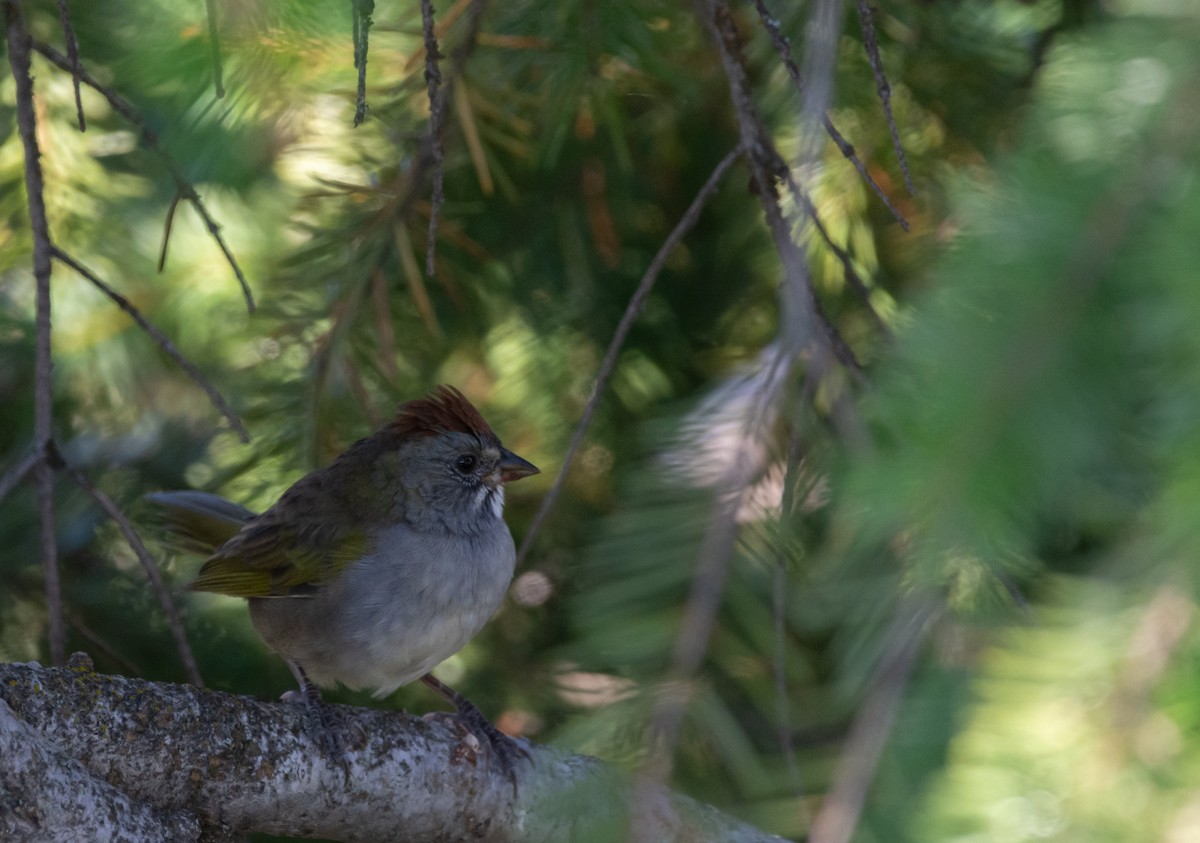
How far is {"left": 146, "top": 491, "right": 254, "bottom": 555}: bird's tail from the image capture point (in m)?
2.99

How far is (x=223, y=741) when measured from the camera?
1.96 m

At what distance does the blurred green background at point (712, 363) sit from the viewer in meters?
0.90

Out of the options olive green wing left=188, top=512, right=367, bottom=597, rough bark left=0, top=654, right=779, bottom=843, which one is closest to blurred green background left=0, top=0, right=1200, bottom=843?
olive green wing left=188, top=512, right=367, bottom=597

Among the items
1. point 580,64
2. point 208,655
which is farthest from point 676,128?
point 208,655

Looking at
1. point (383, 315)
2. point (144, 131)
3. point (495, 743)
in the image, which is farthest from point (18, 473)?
point (495, 743)

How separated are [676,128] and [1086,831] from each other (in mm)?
2167

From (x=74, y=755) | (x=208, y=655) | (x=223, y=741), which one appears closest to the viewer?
(x=74, y=755)

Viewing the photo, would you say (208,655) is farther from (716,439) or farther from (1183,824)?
(1183,824)

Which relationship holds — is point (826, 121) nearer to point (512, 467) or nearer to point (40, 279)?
point (40, 279)

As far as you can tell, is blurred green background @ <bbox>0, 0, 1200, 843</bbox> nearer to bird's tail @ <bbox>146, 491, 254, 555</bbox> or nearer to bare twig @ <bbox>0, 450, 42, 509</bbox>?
bird's tail @ <bbox>146, 491, 254, 555</bbox>

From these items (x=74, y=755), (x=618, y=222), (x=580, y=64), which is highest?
(x=580, y=64)

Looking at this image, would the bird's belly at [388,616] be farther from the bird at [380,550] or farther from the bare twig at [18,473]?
the bare twig at [18,473]

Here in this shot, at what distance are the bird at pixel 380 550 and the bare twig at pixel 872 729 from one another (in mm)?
1483

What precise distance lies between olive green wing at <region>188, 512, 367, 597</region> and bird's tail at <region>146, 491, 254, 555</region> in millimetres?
147
